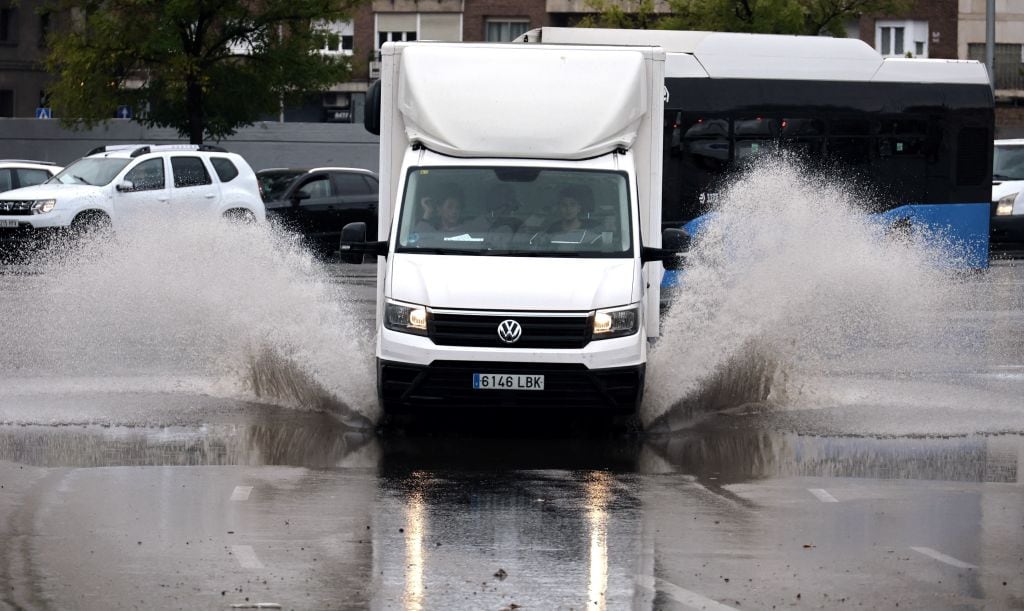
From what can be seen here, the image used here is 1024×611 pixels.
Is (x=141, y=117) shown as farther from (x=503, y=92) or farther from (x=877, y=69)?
(x=503, y=92)

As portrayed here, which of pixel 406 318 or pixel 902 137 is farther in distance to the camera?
pixel 902 137

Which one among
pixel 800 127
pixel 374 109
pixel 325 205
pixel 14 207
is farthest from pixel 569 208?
pixel 325 205

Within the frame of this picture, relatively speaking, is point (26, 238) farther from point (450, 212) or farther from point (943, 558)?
Answer: point (943, 558)

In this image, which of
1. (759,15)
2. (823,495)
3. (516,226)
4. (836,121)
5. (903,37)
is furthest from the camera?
(903,37)

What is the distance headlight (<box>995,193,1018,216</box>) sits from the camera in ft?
99.3

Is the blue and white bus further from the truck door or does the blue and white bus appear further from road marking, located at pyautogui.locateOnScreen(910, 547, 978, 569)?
road marking, located at pyautogui.locateOnScreen(910, 547, 978, 569)

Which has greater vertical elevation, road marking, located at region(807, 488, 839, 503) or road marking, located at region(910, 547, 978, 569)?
road marking, located at region(910, 547, 978, 569)

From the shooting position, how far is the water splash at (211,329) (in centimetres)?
1360

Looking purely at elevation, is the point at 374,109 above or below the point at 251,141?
above

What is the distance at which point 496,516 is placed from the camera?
8.81 meters

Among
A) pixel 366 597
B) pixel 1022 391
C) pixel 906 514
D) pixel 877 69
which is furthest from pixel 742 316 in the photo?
pixel 877 69

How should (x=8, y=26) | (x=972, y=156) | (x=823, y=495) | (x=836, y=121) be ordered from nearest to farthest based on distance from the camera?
(x=823, y=495), (x=836, y=121), (x=972, y=156), (x=8, y=26)

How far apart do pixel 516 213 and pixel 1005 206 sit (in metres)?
19.9

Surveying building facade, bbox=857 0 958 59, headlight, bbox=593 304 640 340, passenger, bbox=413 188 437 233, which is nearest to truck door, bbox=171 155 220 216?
passenger, bbox=413 188 437 233
